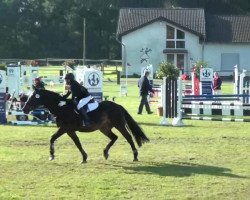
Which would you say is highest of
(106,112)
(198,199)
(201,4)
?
(201,4)

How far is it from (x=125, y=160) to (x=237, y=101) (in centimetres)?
1400

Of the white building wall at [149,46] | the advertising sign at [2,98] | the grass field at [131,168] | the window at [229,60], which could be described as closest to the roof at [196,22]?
the white building wall at [149,46]

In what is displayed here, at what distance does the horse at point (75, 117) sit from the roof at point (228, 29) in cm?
5608

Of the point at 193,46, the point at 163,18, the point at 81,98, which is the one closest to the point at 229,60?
the point at 193,46

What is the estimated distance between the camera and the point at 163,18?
6800 cm

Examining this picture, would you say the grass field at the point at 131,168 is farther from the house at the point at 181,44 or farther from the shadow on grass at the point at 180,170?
the house at the point at 181,44

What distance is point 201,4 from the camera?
85.8 m

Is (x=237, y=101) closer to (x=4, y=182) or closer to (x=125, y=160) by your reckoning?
(x=125, y=160)

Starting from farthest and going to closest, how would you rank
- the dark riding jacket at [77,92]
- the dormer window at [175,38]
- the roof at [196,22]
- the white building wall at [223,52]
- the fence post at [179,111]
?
the dormer window at [175,38] < the roof at [196,22] < the white building wall at [223,52] < the fence post at [179,111] < the dark riding jacket at [77,92]

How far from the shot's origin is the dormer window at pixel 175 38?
2724 inches

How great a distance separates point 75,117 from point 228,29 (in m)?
59.1

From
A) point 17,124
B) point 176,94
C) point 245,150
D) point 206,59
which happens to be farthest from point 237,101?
point 206,59

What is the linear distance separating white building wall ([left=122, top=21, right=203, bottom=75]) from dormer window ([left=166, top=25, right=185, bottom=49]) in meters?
0.55

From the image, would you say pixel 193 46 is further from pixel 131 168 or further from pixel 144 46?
pixel 131 168
